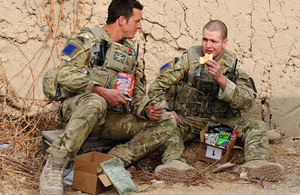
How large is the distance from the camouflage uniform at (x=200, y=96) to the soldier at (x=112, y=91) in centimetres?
33

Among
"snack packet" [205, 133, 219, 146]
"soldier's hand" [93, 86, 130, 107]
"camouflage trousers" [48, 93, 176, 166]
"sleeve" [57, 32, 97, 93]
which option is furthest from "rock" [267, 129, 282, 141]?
"sleeve" [57, 32, 97, 93]

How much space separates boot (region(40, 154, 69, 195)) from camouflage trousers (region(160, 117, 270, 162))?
113cm

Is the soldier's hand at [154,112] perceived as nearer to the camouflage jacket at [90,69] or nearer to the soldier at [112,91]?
the soldier at [112,91]

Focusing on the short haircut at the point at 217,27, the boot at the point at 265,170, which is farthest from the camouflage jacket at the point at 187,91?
the boot at the point at 265,170

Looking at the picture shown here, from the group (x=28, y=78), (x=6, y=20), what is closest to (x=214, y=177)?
(x=28, y=78)

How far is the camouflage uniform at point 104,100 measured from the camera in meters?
3.41

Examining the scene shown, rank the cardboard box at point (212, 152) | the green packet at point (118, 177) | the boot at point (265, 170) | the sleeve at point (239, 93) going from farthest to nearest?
the sleeve at point (239, 93)
the cardboard box at point (212, 152)
the boot at point (265, 170)
the green packet at point (118, 177)

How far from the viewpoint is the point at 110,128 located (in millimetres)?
3795

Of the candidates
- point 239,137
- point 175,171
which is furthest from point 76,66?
point 239,137

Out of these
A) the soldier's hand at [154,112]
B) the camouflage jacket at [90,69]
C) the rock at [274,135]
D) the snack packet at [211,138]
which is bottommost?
the rock at [274,135]

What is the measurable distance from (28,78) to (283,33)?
10.2ft

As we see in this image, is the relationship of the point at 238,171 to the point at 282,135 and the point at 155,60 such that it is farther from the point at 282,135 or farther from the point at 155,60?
the point at 155,60

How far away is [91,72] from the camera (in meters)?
3.63

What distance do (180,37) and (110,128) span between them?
166cm
